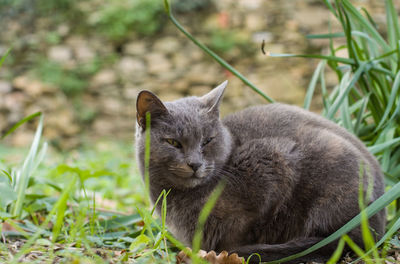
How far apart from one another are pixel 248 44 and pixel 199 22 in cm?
94

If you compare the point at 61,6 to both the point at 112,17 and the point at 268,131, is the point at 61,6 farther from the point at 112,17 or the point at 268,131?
the point at 268,131

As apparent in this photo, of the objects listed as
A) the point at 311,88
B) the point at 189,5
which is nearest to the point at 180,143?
the point at 311,88

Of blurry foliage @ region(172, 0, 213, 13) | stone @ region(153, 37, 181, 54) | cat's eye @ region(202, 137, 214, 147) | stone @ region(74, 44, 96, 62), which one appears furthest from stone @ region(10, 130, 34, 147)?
cat's eye @ region(202, 137, 214, 147)

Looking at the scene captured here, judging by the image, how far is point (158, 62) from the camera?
266 inches

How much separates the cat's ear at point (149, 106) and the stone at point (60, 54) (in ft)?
17.7

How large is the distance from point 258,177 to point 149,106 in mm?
611

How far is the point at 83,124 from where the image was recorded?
671 centimetres

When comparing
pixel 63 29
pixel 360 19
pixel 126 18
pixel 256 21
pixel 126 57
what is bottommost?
pixel 126 57

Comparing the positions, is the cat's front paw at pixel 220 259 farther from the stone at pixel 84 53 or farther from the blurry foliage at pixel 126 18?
the stone at pixel 84 53

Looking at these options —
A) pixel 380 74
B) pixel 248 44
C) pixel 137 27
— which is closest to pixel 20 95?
pixel 137 27

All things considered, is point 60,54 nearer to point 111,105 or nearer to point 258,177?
point 111,105

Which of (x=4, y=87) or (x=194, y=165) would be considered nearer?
(x=194, y=165)

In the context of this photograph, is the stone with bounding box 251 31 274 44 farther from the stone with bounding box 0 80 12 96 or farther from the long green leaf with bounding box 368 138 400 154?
the long green leaf with bounding box 368 138 400 154

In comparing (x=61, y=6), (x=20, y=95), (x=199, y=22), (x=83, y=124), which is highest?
(x=61, y=6)
